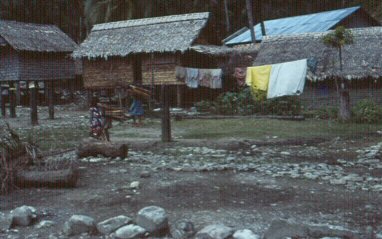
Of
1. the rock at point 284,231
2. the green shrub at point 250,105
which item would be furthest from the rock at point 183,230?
the green shrub at point 250,105

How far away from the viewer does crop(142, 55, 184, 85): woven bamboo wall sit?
2459 cm

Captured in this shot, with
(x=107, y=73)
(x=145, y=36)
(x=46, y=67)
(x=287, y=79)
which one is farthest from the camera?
(x=46, y=67)

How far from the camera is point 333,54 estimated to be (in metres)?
20.9

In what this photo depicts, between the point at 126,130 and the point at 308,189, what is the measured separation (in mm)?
10026

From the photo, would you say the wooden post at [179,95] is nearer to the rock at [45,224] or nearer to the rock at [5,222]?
the rock at [5,222]

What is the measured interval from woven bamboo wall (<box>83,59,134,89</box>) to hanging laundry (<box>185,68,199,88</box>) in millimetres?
3256

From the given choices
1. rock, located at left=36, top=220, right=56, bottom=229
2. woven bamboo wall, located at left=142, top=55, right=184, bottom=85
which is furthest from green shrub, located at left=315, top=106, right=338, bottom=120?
rock, located at left=36, top=220, right=56, bottom=229

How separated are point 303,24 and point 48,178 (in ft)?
78.4

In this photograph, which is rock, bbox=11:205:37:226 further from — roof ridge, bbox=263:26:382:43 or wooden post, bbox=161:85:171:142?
roof ridge, bbox=263:26:382:43

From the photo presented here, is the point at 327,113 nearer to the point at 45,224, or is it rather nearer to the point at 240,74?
the point at 240,74

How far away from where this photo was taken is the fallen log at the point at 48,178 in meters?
7.26

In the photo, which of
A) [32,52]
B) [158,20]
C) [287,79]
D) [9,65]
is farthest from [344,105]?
[9,65]

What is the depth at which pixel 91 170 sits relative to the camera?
8664mm

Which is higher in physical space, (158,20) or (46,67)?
(158,20)
